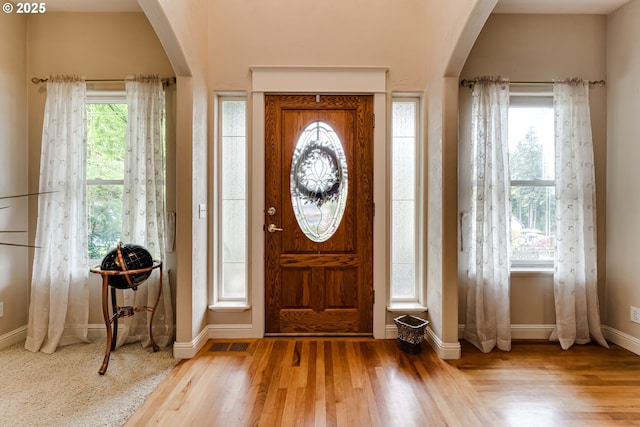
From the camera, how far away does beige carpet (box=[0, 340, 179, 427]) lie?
1.77m

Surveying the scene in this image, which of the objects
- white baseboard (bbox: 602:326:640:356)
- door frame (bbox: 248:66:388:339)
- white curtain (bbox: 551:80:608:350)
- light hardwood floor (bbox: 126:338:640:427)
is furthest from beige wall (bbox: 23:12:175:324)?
white baseboard (bbox: 602:326:640:356)

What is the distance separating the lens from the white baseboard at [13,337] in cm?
257

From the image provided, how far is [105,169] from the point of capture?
2805 mm

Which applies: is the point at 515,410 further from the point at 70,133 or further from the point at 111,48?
the point at 111,48

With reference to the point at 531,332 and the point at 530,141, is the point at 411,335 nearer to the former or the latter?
the point at 531,332

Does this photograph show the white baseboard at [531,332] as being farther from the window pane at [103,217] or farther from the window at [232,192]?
the window pane at [103,217]

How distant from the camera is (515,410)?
6.02 feet

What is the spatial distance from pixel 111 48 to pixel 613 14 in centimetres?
451

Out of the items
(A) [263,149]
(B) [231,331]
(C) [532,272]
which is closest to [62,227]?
(B) [231,331]

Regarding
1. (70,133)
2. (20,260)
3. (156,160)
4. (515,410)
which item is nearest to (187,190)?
(156,160)

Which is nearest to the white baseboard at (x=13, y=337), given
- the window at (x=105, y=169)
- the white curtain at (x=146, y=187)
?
the window at (x=105, y=169)

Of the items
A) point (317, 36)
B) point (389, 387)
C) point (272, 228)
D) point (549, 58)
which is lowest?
point (389, 387)

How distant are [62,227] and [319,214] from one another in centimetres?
221

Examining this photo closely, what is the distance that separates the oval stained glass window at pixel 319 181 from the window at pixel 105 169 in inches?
63.2
